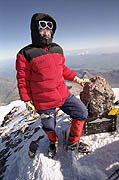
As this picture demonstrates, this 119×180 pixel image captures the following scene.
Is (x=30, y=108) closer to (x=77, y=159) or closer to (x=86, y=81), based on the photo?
(x=77, y=159)

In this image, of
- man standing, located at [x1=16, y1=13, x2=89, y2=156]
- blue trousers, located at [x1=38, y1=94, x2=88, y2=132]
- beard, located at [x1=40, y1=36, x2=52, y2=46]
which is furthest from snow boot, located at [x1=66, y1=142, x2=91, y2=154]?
beard, located at [x1=40, y1=36, x2=52, y2=46]

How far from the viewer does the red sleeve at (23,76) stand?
316 centimetres

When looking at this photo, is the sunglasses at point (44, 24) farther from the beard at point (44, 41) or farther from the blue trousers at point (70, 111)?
the blue trousers at point (70, 111)

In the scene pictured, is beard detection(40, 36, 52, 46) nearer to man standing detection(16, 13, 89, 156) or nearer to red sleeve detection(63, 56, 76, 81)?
man standing detection(16, 13, 89, 156)

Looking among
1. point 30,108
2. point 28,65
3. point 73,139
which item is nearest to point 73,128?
point 73,139

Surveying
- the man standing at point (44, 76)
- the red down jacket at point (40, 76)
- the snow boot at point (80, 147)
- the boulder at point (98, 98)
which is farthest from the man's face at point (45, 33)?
the snow boot at point (80, 147)

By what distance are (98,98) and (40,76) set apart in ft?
8.56

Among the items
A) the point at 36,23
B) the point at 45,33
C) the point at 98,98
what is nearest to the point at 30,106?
the point at 45,33

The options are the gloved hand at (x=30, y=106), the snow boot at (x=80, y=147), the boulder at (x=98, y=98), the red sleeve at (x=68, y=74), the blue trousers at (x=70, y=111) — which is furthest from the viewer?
the boulder at (x=98, y=98)

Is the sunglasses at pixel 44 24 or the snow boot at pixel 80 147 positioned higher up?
the sunglasses at pixel 44 24

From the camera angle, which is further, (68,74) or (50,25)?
(68,74)

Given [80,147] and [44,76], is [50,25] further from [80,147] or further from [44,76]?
[80,147]

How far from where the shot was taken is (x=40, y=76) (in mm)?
3242

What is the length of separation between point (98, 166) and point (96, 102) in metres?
2.17
